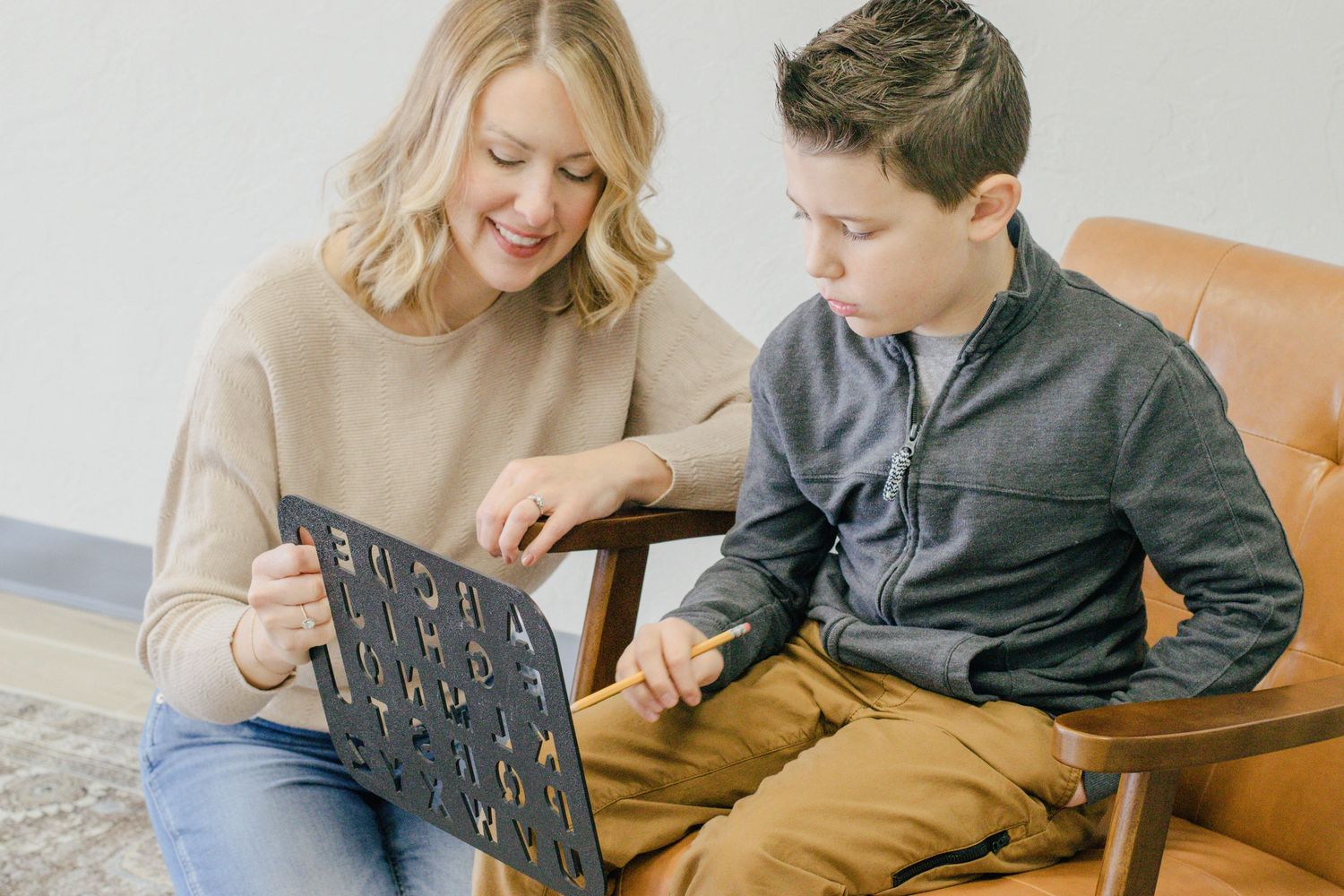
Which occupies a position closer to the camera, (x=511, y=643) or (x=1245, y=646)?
(x=511, y=643)

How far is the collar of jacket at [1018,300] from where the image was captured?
1.09m

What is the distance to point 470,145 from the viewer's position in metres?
1.21

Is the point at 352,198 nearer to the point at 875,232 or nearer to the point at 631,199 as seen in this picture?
the point at 631,199

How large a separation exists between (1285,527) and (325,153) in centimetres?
145

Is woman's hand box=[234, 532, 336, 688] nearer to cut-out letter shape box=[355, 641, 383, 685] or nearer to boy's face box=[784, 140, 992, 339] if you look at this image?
cut-out letter shape box=[355, 641, 383, 685]

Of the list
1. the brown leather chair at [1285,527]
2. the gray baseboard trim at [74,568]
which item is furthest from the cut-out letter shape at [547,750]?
the gray baseboard trim at [74,568]

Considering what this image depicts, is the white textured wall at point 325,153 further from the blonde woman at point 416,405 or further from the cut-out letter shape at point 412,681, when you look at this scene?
the cut-out letter shape at point 412,681

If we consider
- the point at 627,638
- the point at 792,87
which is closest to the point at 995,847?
the point at 627,638

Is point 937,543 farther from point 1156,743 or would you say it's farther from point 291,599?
point 291,599

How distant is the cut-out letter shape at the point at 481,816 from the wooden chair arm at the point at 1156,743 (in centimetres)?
39

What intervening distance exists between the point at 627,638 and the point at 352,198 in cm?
49

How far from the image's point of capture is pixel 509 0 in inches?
47.6

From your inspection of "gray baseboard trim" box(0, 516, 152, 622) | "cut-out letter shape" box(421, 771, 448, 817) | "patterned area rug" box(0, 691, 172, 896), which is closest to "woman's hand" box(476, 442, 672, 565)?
"cut-out letter shape" box(421, 771, 448, 817)

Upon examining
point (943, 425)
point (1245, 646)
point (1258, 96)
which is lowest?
point (1245, 646)
